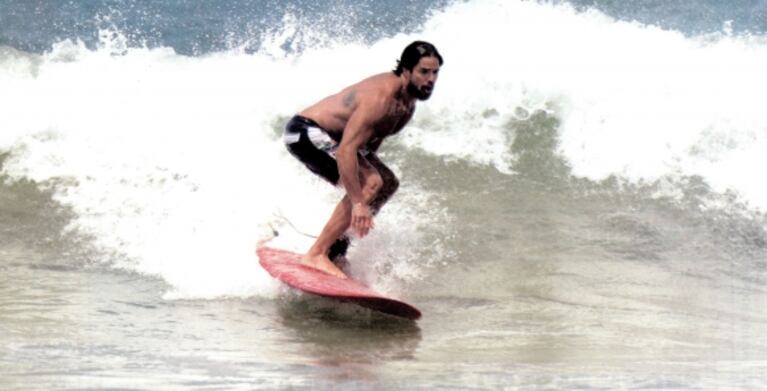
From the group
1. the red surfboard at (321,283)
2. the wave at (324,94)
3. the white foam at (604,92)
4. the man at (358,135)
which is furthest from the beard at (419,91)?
the white foam at (604,92)

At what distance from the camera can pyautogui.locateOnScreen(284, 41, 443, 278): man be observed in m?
6.55

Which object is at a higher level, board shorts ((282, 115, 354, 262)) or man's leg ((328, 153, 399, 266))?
board shorts ((282, 115, 354, 262))

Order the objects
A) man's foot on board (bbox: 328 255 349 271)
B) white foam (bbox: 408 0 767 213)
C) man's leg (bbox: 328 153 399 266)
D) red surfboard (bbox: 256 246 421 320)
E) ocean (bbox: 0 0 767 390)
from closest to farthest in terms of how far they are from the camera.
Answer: ocean (bbox: 0 0 767 390) → red surfboard (bbox: 256 246 421 320) → man's leg (bbox: 328 153 399 266) → man's foot on board (bbox: 328 255 349 271) → white foam (bbox: 408 0 767 213)

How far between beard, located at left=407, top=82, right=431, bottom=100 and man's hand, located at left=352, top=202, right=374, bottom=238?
567 mm

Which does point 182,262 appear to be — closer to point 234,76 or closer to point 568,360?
point 568,360

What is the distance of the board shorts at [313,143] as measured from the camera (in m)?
7.00

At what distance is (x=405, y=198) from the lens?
929 centimetres

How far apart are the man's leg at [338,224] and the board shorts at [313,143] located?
0.45ft

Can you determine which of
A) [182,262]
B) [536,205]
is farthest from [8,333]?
[536,205]

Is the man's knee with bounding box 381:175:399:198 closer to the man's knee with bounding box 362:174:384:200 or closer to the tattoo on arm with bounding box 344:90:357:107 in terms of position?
the man's knee with bounding box 362:174:384:200

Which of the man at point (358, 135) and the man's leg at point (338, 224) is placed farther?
the man's leg at point (338, 224)

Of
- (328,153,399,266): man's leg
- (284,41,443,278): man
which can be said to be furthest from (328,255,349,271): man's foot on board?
(328,153,399,266): man's leg

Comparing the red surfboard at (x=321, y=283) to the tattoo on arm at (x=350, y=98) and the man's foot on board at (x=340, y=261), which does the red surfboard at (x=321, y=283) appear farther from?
the tattoo on arm at (x=350, y=98)

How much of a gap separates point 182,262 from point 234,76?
4.72 metres
